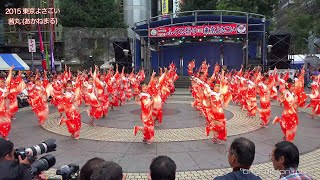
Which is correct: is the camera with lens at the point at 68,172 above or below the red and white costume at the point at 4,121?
above

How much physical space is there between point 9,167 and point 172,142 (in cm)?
485

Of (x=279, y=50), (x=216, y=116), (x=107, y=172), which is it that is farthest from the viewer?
(x=279, y=50)

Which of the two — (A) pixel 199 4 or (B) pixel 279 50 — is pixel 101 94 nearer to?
(B) pixel 279 50

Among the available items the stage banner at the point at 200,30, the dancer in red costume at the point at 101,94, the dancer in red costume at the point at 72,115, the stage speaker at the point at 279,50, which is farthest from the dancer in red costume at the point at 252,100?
the stage speaker at the point at 279,50

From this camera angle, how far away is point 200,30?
2044cm

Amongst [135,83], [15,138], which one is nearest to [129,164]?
[15,138]

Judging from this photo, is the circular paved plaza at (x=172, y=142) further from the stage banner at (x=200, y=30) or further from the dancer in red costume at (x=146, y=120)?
the stage banner at (x=200, y=30)

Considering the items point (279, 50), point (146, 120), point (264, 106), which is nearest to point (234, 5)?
point (279, 50)

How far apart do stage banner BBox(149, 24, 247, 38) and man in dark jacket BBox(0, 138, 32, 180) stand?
19.1 m

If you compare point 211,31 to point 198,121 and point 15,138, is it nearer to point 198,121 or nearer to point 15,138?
point 198,121

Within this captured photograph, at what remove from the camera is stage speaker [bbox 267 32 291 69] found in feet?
65.1

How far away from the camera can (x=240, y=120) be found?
9281mm

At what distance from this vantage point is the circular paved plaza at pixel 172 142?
5156 millimetres

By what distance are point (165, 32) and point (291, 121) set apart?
52.0 feet
